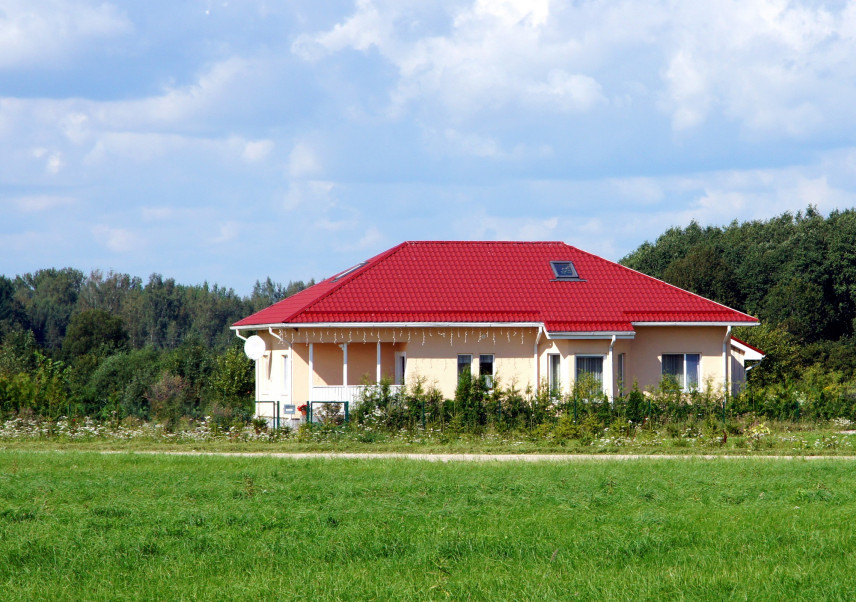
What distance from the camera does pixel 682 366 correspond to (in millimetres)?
28016

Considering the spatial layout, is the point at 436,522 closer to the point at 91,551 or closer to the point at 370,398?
the point at 91,551

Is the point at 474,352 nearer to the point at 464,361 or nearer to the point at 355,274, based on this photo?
the point at 464,361

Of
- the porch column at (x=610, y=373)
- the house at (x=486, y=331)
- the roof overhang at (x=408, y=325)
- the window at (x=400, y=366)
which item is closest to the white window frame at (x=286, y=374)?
the house at (x=486, y=331)

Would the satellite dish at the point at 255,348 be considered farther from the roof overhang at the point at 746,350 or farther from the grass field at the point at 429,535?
the roof overhang at the point at 746,350

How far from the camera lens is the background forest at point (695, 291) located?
81.9 feet

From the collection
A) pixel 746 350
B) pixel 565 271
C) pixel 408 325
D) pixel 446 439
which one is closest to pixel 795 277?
pixel 746 350

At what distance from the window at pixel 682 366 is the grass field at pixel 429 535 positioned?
46.2 ft

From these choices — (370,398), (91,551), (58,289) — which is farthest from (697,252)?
(58,289)

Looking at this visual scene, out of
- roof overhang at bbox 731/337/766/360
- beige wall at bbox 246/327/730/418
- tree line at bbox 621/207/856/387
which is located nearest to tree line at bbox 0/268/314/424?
beige wall at bbox 246/327/730/418

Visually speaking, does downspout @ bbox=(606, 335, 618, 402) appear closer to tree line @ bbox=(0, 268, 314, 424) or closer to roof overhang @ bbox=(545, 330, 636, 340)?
roof overhang @ bbox=(545, 330, 636, 340)

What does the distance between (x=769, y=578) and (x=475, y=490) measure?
479cm

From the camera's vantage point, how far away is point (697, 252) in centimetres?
6172

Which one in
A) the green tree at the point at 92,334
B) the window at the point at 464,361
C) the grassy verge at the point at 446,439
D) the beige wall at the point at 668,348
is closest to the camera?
the grassy verge at the point at 446,439

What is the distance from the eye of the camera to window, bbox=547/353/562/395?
2661cm
